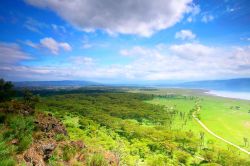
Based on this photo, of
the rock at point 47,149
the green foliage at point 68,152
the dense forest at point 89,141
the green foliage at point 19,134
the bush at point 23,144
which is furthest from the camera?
the green foliage at point 68,152

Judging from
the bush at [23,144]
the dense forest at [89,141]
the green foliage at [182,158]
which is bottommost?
the green foliage at [182,158]

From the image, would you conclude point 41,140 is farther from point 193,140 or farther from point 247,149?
point 247,149

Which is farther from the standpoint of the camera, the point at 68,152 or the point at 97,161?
the point at 68,152

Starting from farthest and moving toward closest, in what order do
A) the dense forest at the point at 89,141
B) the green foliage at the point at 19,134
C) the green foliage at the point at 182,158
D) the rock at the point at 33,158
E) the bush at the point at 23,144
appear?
the green foliage at the point at 182,158 → the dense forest at the point at 89,141 → the green foliage at the point at 19,134 → the bush at the point at 23,144 → the rock at the point at 33,158

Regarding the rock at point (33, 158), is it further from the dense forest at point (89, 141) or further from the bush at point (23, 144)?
the bush at point (23, 144)

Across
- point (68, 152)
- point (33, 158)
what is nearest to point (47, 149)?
point (68, 152)

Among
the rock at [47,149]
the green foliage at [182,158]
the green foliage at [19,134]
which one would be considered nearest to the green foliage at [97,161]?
the rock at [47,149]

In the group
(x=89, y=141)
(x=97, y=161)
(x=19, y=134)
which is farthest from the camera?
(x=89, y=141)

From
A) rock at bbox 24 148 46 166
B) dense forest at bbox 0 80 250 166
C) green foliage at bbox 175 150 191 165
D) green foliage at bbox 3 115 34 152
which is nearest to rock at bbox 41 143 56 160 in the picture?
dense forest at bbox 0 80 250 166

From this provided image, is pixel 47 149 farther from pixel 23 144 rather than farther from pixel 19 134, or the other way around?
pixel 19 134

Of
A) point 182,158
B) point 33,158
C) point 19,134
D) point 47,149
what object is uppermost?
point 19,134
